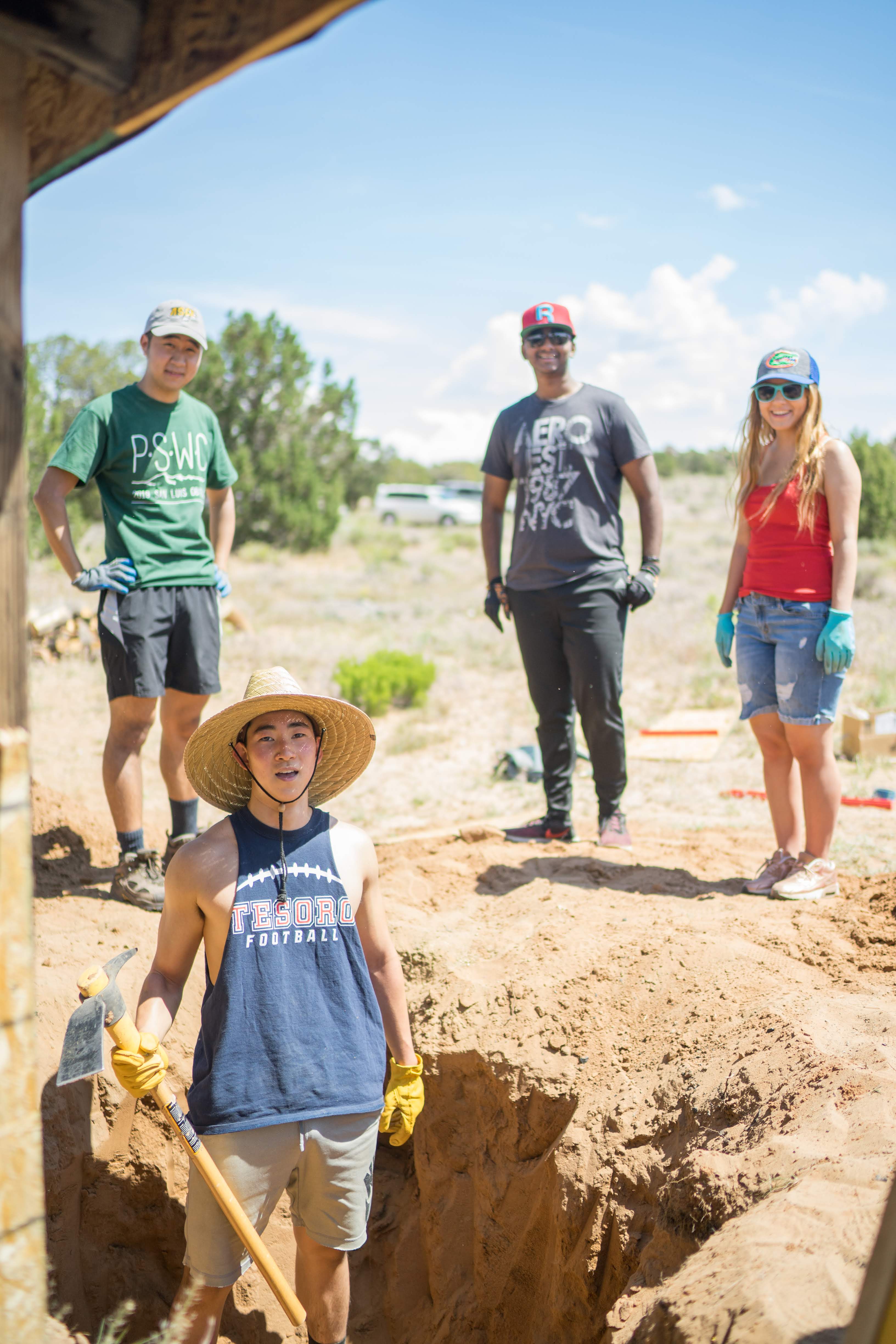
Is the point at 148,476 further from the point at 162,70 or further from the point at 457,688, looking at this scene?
the point at 457,688

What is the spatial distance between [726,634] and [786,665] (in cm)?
49

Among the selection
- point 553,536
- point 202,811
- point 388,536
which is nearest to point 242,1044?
point 553,536

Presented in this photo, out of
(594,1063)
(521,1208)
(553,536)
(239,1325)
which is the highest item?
(553,536)

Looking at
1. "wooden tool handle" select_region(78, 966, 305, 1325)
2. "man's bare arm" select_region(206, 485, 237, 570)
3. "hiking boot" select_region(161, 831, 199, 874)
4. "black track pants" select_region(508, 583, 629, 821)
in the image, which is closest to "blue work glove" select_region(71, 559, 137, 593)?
"man's bare arm" select_region(206, 485, 237, 570)

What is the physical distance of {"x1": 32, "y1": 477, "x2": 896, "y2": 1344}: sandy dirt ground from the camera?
7.29ft

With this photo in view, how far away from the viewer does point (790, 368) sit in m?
3.70

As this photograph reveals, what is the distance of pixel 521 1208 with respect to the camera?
306cm

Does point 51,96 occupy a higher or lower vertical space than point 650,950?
higher

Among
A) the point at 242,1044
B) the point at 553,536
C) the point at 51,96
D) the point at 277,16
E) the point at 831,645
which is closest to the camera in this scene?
the point at 277,16

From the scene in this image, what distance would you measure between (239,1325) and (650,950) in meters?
1.68

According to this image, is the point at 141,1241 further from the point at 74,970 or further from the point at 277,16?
the point at 277,16

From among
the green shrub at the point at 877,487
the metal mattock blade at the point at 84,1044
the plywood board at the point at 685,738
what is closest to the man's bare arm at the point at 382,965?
the metal mattock blade at the point at 84,1044

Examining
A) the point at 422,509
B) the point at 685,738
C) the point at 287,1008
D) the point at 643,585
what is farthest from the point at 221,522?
the point at 422,509

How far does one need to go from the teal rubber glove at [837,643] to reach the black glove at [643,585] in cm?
82
